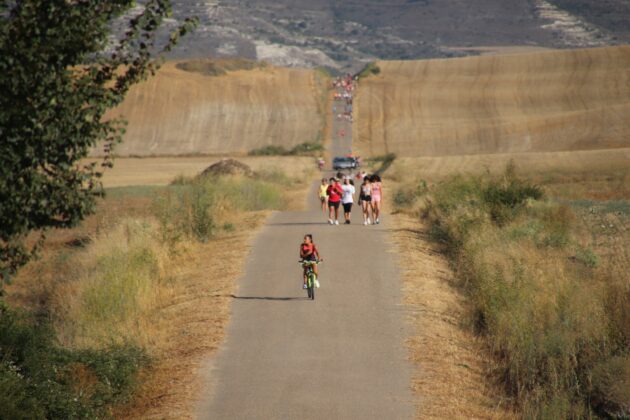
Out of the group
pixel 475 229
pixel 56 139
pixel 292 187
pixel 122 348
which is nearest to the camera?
pixel 56 139

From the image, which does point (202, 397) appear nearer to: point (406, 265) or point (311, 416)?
point (311, 416)

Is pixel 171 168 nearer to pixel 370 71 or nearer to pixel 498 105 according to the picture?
pixel 498 105

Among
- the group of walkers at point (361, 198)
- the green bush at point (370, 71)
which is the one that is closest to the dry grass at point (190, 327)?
the group of walkers at point (361, 198)

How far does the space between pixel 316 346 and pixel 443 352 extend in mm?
1865

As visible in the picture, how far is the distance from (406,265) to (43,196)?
45.7 feet

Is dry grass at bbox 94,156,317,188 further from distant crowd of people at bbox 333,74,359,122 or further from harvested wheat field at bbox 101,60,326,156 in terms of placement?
distant crowd of people at bbox 333,74,359,122

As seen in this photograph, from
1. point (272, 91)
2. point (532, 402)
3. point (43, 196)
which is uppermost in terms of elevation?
point (272, 91)

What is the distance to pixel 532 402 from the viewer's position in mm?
14969

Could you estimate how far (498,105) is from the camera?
115 metres

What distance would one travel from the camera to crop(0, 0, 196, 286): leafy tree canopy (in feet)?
33.6

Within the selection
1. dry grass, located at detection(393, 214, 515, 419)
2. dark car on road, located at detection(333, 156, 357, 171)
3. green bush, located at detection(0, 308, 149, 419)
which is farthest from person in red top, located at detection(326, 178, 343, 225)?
dark car on road, located at detection(333, 156, 357, 171)

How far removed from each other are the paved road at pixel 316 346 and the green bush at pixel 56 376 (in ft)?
3.87

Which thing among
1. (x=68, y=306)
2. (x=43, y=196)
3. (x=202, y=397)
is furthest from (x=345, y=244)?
(x=43, y=196)

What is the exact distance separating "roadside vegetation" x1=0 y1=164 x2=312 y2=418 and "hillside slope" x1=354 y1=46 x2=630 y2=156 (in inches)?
2139
